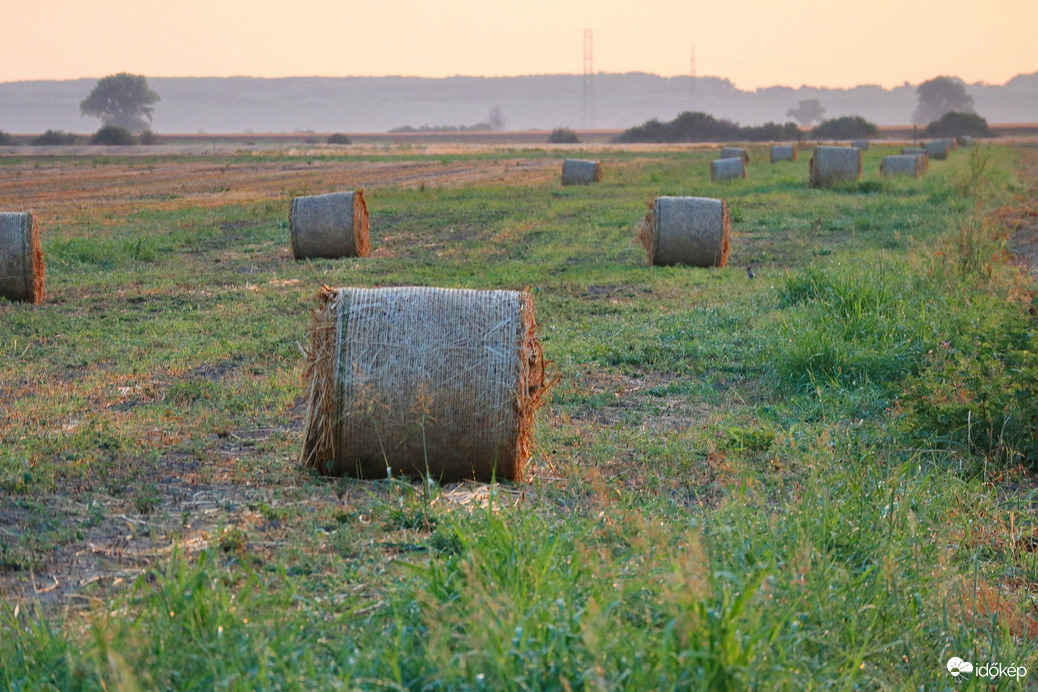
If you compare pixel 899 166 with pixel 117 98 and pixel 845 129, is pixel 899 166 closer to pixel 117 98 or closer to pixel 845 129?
pixel 845 129

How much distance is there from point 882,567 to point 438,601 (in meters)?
1.74

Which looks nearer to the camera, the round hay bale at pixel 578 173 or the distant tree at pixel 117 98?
the round hay bale at pixel 578 173

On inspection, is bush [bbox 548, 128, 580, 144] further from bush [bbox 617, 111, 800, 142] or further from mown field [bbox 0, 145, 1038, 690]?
mown field [bbox 0, 145, 1038, 690]

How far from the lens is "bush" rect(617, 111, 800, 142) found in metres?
90.3

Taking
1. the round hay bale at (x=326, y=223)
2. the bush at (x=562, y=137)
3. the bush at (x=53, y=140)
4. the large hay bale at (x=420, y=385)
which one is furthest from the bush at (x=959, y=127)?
the large hay bale at (x=420, y=385)

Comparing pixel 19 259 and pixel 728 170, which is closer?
pixel 19 259

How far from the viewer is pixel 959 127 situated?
9875cm

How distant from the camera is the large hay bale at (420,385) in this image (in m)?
5.72

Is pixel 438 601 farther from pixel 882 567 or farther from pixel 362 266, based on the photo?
pixel 362 266

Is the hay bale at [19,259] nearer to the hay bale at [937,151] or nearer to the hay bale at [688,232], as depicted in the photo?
the hay bale at [688,232]

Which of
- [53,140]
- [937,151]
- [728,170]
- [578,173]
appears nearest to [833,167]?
[728,170]

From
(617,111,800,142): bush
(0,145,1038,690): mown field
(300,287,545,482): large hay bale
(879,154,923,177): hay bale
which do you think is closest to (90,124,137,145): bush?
(617,111,800,142): bush

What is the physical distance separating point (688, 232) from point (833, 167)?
15.2 m

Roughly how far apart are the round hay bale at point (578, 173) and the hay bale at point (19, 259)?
20072 millimetres
